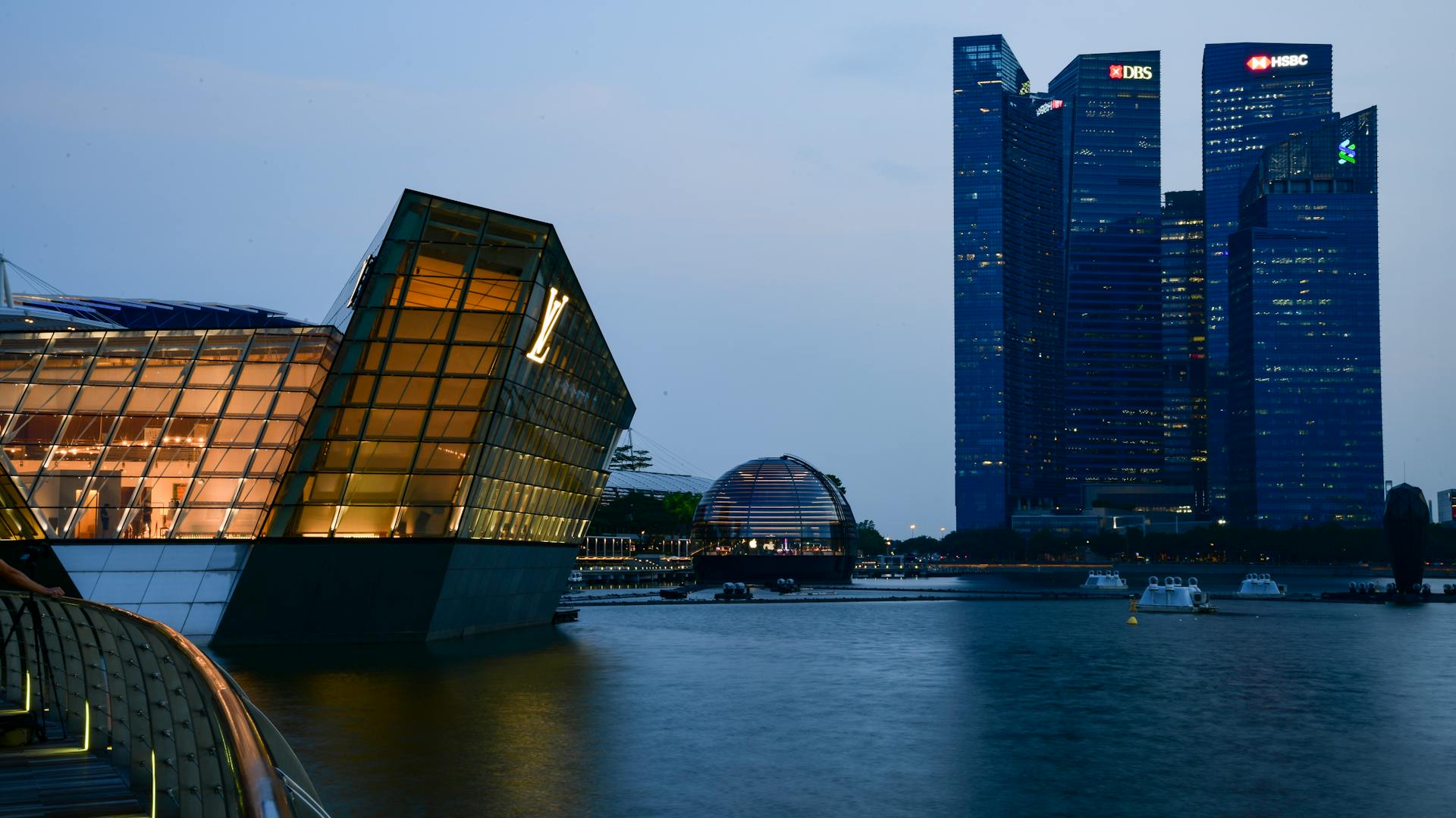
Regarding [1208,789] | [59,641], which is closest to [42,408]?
[59,641]

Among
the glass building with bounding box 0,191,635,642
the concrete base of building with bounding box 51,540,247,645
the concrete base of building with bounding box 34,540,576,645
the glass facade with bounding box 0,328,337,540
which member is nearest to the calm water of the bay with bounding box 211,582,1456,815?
the concrete base of building with bounding box 34,540,576,645

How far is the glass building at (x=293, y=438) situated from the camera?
49.8m

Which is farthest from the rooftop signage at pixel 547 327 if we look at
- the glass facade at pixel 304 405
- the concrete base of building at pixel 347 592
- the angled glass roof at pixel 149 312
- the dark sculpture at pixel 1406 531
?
the dark sculpture at pixel 1406 531

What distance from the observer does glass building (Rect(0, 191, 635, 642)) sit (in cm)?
4978

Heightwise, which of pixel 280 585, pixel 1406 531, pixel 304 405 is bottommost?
pixel 280 585

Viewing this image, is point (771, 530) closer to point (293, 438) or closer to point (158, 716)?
point (293, 438)

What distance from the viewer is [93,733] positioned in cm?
1903

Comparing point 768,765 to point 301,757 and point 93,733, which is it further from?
point 93,733

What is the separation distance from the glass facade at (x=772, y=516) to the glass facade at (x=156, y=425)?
129m

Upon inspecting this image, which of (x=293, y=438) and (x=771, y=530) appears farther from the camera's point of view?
(x=771, y=530)

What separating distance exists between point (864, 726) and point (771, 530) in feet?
486

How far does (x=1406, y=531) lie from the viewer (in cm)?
11594

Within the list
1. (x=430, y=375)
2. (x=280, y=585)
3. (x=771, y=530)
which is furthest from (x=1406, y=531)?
(x=280, y=585)

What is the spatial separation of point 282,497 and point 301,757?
2869 cm
